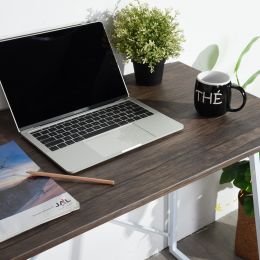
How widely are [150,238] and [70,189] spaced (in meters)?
0.93

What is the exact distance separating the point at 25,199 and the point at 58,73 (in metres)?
0.37

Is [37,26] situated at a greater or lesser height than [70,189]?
greater

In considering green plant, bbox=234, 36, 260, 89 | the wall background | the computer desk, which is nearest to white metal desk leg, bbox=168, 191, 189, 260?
the wall background

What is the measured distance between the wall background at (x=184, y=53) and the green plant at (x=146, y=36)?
9cm

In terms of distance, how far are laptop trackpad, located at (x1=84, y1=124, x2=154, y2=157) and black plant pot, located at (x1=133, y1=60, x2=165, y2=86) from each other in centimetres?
22

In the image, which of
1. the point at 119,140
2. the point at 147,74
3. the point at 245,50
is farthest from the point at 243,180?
the point at 119,140

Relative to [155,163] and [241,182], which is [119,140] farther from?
[241,182]

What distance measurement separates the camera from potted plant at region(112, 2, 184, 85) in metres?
1.15

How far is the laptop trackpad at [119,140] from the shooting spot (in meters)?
0.97

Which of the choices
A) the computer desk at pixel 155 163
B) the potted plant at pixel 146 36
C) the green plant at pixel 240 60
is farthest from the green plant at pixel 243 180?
the potted plant at pixel 146 36

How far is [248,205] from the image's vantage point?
159cm

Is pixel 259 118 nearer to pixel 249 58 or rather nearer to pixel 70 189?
pixel 70 189

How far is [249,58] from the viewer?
5.58ft

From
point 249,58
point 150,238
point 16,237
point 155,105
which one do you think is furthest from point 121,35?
point 150,238
